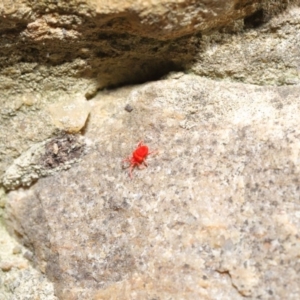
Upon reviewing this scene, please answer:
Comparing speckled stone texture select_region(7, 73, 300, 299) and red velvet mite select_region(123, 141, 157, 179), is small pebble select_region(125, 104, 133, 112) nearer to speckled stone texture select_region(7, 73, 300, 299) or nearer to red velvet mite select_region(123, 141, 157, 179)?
speckled stone texture select_region(7, 73, 300, 299)

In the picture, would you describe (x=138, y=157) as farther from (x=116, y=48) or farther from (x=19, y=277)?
(x=19, y=277)

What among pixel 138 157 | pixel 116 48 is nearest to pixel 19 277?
pixel 138 157

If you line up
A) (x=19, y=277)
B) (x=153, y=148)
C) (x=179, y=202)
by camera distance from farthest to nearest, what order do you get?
(x=19, y=277) < (x=153, y=148) < (x=179, y=202)

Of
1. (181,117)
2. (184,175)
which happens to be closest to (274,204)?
(184,175)

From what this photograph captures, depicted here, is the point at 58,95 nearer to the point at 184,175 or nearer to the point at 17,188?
the point at 17,188

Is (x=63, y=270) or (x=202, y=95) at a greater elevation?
(x=202, y=95)

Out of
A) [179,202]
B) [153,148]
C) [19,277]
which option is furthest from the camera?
[19,277]

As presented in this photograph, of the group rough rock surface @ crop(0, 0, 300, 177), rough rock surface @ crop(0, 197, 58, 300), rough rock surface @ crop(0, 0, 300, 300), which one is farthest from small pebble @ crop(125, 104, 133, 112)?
rough rock surface @ crop(0, 197, 58, 300)

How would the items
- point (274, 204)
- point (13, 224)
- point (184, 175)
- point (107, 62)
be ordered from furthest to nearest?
point (13, 224)
point (107, 62)
point (184, 175)
point (274, 204)

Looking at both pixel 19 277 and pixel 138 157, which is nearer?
pixel 138 157
